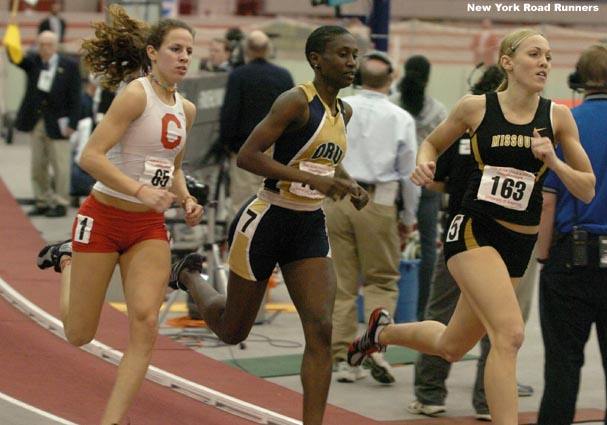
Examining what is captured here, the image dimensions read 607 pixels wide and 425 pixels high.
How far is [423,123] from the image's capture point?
9969mm

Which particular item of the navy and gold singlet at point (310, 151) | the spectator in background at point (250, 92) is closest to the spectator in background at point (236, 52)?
the spectator in background at point (250, 92)

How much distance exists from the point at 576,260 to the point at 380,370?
2345mm

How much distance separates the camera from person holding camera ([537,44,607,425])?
6633 mm

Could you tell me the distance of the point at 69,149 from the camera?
15.3m

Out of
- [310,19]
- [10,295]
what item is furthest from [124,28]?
[310,19]

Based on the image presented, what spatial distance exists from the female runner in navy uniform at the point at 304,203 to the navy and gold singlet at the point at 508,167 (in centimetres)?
62

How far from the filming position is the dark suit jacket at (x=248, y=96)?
1109 cm

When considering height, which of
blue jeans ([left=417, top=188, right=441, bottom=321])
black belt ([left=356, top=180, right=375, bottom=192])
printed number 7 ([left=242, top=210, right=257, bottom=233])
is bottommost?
blue jeans ([left=417, top=188, right=441, bottom=321])

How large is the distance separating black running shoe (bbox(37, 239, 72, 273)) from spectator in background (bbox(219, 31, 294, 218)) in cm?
382

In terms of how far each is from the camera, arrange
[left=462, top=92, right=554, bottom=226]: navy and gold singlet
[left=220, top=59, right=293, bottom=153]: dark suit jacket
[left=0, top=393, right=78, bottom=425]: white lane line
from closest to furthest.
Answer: [left=462, top=92, right=554, bottom=226]: navy and gold singlet, [left=0, top=393, right=78, bottom=425]: white lane line, [left=220, top=59, right=293, bottom=153]: dark suit jacket

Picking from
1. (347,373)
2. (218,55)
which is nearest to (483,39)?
(218,55)

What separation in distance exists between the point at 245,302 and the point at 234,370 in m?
2.09

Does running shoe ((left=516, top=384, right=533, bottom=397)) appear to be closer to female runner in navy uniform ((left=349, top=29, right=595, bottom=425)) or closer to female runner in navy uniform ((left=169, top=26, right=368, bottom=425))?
female runner in navy uniform ((left=349, top=29, right=595, bottom=425))

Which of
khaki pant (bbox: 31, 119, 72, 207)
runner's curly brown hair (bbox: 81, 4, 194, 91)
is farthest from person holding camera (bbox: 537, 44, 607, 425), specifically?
khaki pant (bbox: 31, 119, 72, 207)
